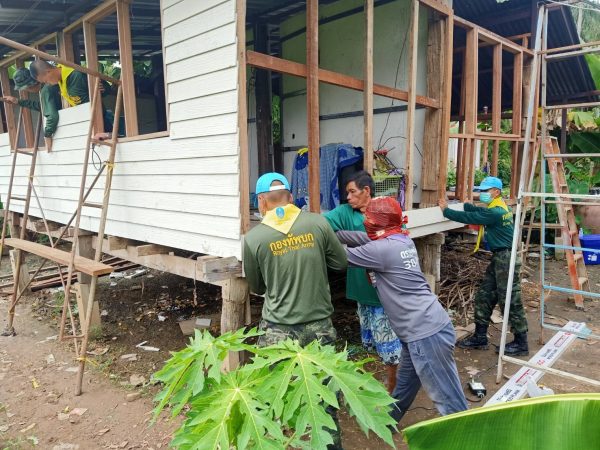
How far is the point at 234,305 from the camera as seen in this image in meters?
4.02

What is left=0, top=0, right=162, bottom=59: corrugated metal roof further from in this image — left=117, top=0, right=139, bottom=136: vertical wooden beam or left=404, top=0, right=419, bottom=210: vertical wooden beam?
left=404, top=0, right=419, bottom=210: vertical wooden beam

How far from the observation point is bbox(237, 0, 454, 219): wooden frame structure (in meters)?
3.89

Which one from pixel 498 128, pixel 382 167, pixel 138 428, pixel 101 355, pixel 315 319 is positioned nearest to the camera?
pixel 315 319

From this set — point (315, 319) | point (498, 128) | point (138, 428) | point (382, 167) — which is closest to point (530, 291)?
point (498, 128)

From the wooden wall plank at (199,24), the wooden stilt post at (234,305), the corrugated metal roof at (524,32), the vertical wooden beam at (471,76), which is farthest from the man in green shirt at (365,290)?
the corrugated metal roof at (524,32)

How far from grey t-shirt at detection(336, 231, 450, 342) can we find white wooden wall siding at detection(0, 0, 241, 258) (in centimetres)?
131

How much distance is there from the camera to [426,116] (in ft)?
19.5

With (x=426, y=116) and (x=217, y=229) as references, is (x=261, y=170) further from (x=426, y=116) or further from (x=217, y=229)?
(x=217, y=229)

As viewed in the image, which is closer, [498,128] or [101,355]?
[101,355]

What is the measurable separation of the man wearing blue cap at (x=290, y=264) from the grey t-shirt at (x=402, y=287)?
0.24 meters

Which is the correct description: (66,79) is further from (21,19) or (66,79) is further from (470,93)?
(470,93)

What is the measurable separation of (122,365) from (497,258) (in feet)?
15.1

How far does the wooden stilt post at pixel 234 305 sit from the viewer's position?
3.99 m

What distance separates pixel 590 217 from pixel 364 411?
11.0m
